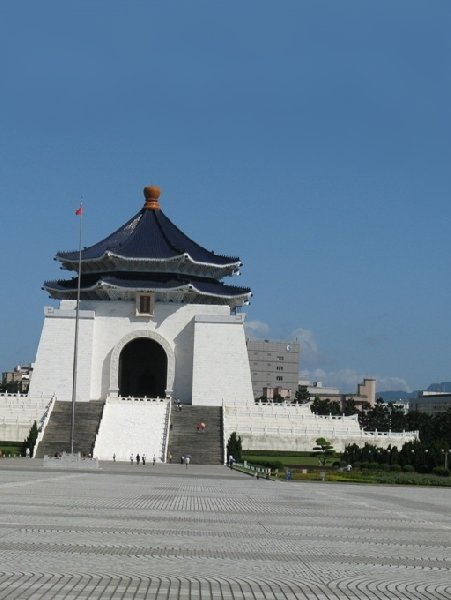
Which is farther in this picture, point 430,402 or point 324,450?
point 430,402

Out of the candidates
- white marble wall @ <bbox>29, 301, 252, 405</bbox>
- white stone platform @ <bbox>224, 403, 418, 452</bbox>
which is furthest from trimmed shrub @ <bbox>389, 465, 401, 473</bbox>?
white marble wall @ <bbox>29, 301, 252, 405</bbox>

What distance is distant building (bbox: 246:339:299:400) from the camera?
149625 mm

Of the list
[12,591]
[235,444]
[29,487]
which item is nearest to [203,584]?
[12,591]

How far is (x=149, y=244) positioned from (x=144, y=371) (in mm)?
8927

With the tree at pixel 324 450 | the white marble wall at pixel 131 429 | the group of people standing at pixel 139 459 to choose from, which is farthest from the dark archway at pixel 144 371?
the group of people standing at pixel 139 459

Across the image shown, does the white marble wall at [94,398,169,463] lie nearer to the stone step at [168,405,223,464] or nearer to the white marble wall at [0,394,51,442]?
the stone step at [168,405,223,464]

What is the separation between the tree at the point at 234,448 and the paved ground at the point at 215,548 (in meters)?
23.4

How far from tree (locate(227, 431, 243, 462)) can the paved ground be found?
76.7 ft

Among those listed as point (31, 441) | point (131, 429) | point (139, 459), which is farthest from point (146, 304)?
point (139, 459)

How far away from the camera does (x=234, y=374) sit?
56.8 meters

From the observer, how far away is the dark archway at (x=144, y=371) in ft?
209

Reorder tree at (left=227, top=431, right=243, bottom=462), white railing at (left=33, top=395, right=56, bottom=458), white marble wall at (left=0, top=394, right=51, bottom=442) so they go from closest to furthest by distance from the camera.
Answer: tree at (left=227, top=431, right=243, bottom=462) < white railing at (left=33, top=395, right=56, bottom=458) < white marble wall at (left=0, top=394, right=51, bottom=442)

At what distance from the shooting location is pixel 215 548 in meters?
11.4

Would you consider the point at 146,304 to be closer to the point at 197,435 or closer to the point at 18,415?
the point at 18,415
